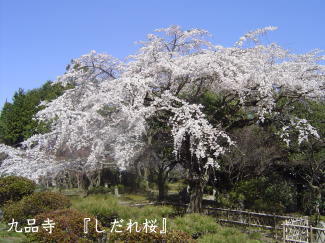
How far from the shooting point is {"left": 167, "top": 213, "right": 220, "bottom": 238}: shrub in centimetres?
809

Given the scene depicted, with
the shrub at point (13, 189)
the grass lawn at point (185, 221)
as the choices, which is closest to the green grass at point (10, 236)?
the grass lawn at point (185, 221)

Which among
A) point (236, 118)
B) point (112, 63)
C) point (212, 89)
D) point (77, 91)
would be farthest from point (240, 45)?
point (77, 91)

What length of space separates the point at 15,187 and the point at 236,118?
22.7ft

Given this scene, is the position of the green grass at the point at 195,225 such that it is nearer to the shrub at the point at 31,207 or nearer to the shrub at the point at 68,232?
the shrub at the point at 68,232

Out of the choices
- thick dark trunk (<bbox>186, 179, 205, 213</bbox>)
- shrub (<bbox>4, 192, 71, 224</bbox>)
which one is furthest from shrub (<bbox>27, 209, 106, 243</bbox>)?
thick dark trunk (<bbox>186, 179, 205, 213</bbox>)

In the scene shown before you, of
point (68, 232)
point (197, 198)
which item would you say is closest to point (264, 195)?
point (197, 198)

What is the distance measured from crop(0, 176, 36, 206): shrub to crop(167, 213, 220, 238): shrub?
445 centimetres

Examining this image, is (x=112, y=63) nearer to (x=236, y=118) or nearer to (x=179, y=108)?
(x=179, y=108)

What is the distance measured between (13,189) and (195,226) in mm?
5247

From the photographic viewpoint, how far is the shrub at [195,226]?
8.09 metres

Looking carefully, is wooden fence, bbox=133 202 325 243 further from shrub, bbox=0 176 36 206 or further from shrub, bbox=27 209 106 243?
shrub, bbox=0 176 36 206

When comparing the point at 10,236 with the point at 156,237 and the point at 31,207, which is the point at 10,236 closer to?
the point at 31,207

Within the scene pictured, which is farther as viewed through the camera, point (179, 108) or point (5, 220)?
point (179, 108)

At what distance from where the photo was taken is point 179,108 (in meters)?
10.3
